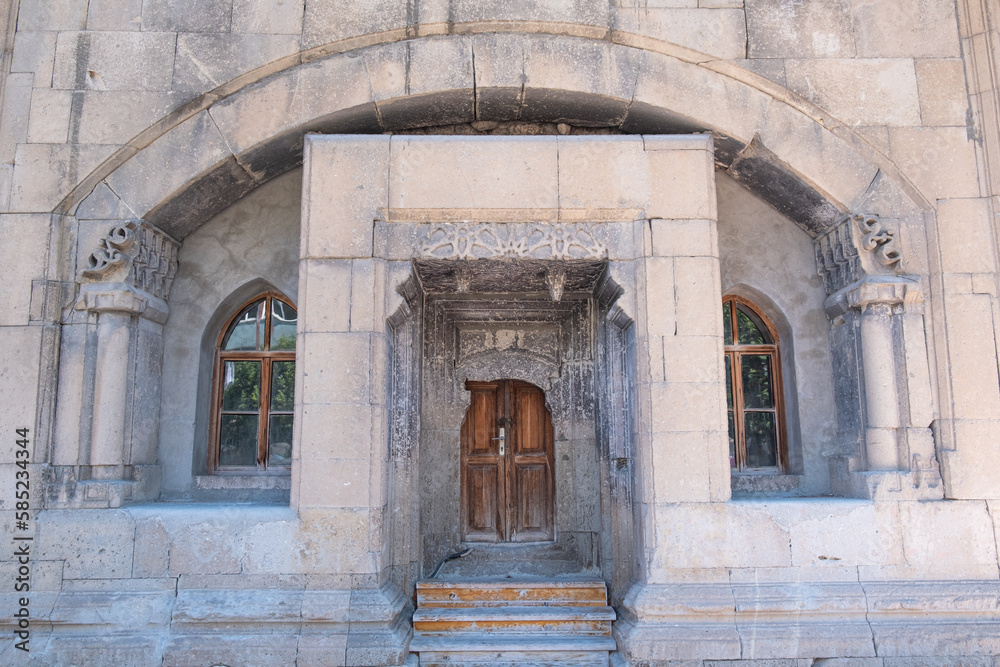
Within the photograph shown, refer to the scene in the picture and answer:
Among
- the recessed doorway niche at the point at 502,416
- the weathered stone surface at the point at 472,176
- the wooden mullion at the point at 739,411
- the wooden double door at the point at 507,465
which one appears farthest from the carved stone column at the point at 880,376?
the wooden double door at the point at 507,465

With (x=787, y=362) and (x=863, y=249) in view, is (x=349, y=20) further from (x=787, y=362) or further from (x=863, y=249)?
(x=787, y=362)

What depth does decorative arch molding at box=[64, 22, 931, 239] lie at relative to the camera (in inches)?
224

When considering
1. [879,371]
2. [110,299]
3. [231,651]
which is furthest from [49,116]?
[879,371]

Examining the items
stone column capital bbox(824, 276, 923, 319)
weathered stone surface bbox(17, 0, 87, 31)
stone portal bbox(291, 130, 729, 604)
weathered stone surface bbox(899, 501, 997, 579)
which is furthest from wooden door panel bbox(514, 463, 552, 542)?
weathered stone surface bbox(17, 0, 87, 31)

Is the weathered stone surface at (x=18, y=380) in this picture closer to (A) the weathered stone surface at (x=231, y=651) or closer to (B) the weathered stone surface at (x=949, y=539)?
(A) the weathered stone surface at (x=231, y=651)

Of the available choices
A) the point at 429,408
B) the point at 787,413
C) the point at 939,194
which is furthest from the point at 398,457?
the point at 939,194

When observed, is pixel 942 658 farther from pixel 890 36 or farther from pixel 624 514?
pixel 890 36

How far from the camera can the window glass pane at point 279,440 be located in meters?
6.50

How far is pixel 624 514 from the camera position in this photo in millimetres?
5996

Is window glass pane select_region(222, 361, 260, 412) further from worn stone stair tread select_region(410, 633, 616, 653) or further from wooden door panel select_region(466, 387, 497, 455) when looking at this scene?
worn stone stair tread select_region(410, 633, 616, 653)

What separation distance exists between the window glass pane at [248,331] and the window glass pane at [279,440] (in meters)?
0.70

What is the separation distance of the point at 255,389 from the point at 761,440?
4.65 m

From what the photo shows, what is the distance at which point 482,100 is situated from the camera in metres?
5.89

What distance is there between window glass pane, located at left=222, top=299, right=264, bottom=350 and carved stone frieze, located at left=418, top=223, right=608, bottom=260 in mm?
2194
